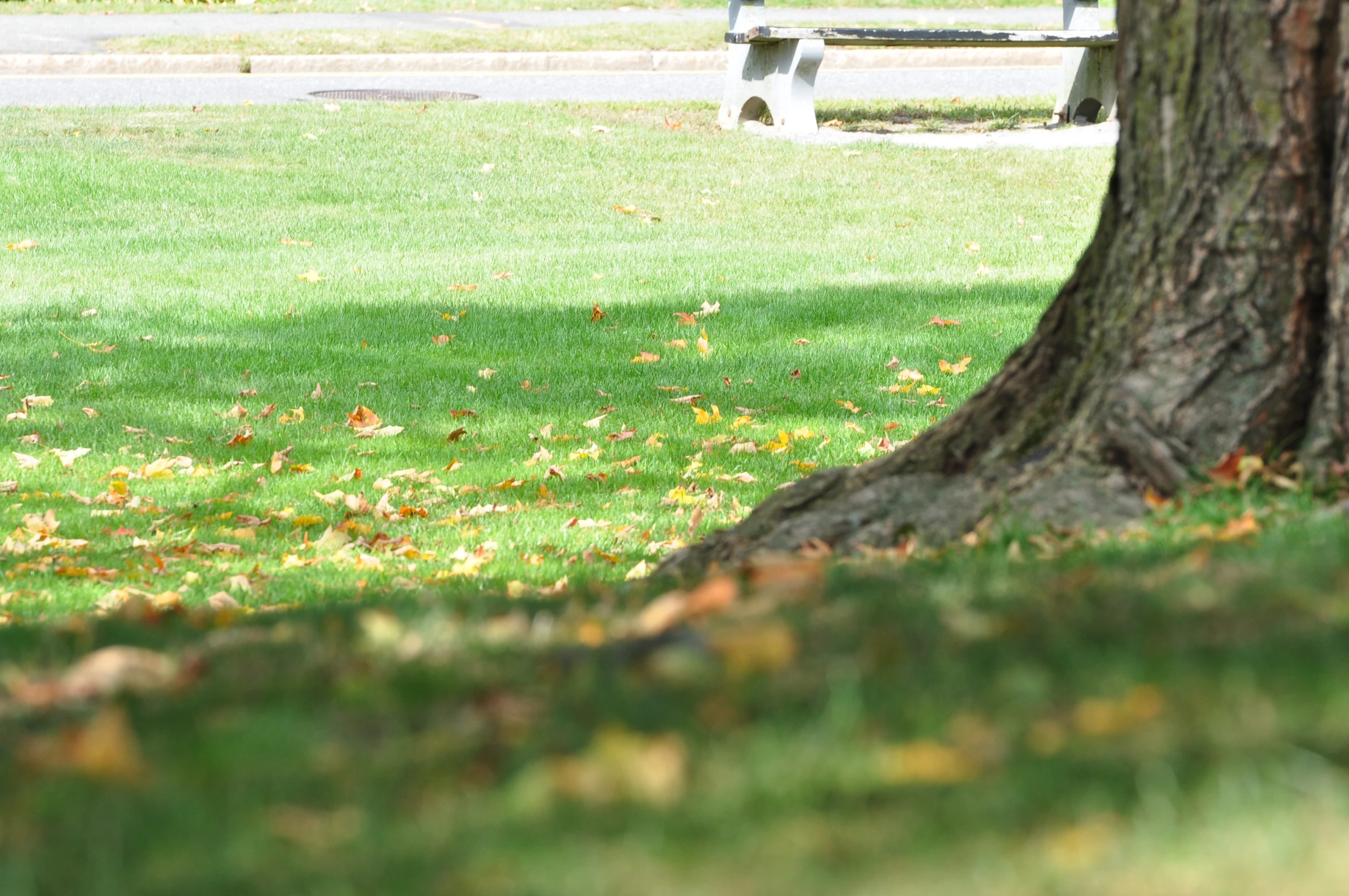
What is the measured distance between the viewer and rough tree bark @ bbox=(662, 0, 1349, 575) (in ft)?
11.5

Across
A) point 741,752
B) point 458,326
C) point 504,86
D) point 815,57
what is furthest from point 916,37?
point 741,752

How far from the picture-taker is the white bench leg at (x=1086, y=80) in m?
14.6

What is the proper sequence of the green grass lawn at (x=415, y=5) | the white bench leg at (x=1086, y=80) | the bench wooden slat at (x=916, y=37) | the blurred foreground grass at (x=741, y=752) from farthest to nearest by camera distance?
the green grass lawn at (x=415, y=5), the white bench leg at (x=1086, y=80), the bench wooden slat at (x=916, y=37), the blurred foreground grass at (x=741, y=752)

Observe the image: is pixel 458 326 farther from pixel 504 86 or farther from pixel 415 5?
pixel 415 5

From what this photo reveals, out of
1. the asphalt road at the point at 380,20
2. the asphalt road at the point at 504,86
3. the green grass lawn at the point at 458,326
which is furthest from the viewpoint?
the asphalt road at the point at 380,20

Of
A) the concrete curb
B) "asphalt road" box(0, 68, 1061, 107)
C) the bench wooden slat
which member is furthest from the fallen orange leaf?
the concrete curb

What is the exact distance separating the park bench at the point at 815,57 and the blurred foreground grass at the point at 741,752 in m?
11.2

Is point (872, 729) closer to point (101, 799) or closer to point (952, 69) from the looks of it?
point (101, 799)

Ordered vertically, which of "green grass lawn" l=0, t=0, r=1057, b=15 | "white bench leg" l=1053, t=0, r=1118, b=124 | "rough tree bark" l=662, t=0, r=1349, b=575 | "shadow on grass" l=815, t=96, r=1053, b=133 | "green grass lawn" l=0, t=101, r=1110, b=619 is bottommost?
"green grass lawn" l=0, t=101, r=1110, b=619

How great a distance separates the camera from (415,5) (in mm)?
24219

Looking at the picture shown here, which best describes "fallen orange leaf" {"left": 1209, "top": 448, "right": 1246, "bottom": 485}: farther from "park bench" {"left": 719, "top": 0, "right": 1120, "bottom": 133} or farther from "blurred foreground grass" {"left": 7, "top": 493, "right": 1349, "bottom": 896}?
"park bench" {"left": 719, "top": 0, "right": 1120, "bottom": 133}

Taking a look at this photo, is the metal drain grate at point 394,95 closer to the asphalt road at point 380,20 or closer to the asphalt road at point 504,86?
the asphalt road at point 504,86

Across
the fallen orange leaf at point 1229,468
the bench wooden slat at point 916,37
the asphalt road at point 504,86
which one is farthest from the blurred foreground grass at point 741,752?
the asphalt road at point 504,86

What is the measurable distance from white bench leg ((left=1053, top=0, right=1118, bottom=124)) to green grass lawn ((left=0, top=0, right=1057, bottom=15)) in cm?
975
